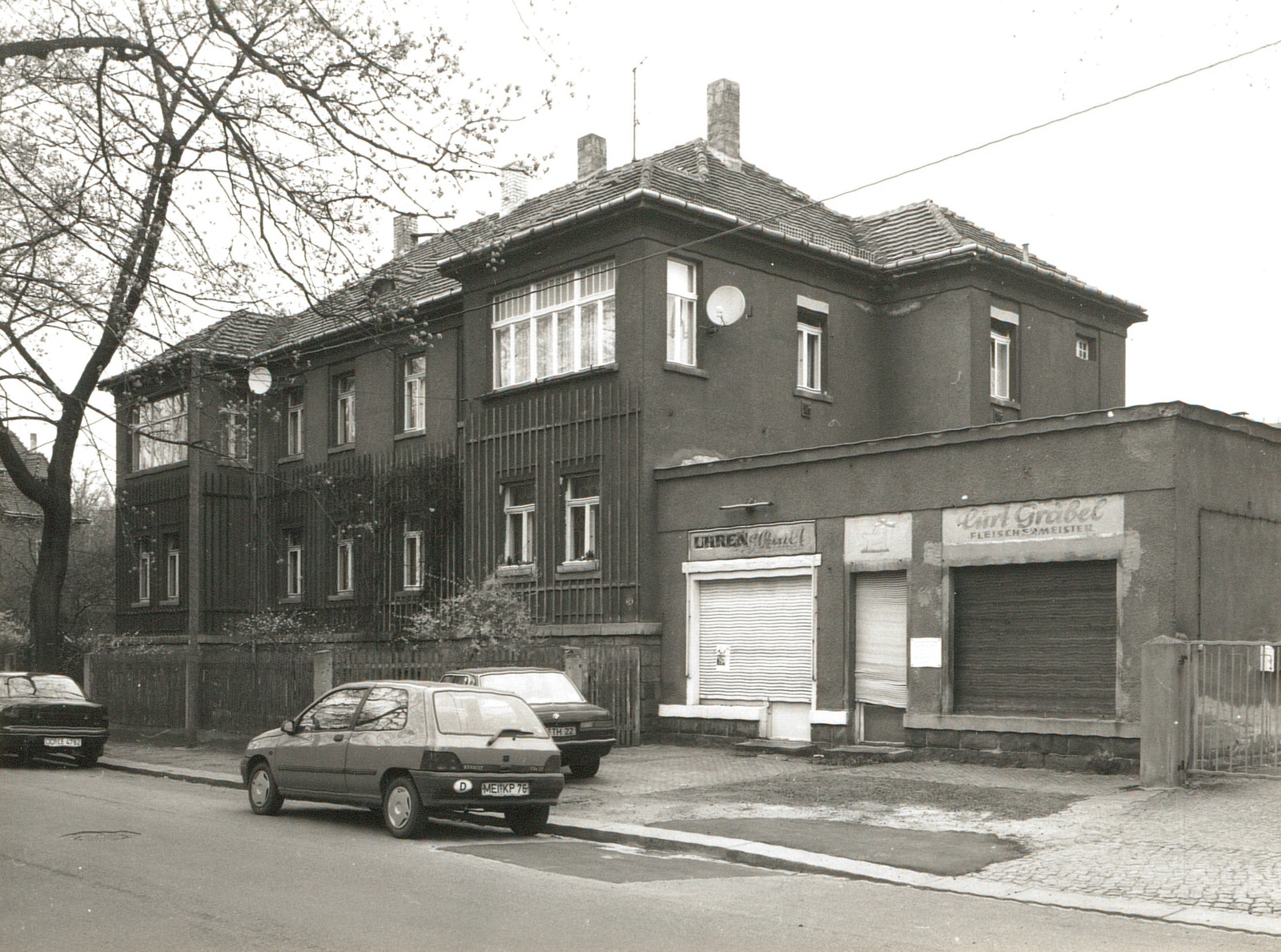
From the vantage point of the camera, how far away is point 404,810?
41.9ft

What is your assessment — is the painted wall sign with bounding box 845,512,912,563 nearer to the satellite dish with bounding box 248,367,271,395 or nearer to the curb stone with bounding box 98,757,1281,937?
the curb stone with bounding box 98,757,1281,937

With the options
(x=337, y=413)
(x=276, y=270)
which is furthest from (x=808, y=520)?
(x=337, y=413)

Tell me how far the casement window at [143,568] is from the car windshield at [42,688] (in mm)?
13590

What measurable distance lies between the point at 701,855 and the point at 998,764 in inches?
266

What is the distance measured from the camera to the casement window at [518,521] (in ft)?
Answer: 81.7

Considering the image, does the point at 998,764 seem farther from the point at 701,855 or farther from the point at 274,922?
the point at 274,922

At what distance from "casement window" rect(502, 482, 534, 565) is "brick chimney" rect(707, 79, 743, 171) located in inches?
344

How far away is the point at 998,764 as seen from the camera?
57.3ft

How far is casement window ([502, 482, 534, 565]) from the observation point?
24.9m

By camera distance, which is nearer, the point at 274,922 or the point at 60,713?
the point at 274,922

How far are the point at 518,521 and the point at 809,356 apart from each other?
6.27 m

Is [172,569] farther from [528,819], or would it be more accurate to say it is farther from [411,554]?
[528,819]

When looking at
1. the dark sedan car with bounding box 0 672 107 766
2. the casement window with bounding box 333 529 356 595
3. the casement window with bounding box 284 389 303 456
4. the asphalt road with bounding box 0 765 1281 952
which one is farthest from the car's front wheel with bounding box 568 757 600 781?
the casement window with bounding box 284 389 303 456

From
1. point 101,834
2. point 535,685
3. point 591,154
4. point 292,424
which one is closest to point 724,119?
point 591,154
